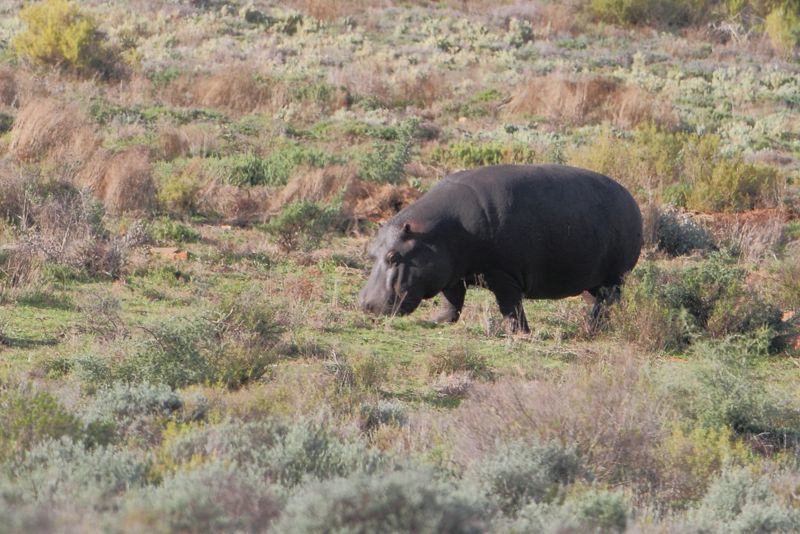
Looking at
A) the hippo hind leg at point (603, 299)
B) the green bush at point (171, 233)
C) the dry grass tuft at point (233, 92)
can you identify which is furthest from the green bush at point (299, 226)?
the dry grass tuft at point (233, 92)

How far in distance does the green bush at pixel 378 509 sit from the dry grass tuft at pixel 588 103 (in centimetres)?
1899

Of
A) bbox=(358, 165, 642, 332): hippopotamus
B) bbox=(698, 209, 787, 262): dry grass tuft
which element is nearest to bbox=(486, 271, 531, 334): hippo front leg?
bbox=(358, 165, 642, 332): hippopotamus

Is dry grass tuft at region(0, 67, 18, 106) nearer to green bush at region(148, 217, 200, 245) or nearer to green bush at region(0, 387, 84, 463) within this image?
green bush at region(148, 217, 200, 245)

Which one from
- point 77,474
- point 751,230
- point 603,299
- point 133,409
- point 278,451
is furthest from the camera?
point 751,230

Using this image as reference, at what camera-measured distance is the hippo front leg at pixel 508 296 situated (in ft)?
37.3

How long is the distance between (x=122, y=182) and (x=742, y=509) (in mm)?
10861

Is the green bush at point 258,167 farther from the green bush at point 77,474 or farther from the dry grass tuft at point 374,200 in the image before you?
the green bush at point 77,474

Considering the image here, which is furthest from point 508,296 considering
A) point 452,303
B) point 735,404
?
point 735,404

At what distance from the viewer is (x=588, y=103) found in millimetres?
24516

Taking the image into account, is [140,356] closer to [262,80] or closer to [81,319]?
[81,319]

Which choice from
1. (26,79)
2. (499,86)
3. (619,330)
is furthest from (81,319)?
(499,86)

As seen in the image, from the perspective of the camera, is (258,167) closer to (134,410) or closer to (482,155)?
(482,155)

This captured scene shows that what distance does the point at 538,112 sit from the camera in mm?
24594

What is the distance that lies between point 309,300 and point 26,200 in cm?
409
